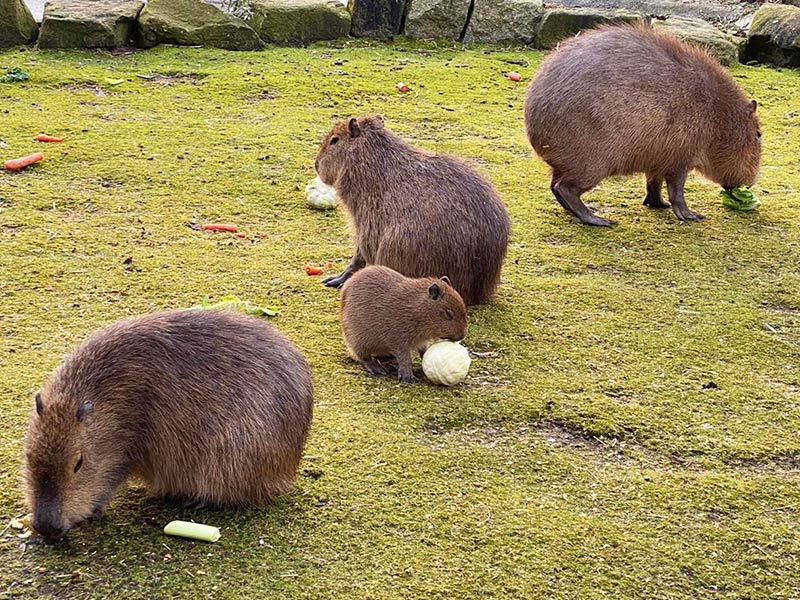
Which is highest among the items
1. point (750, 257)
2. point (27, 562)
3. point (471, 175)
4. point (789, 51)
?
point (789, 51)

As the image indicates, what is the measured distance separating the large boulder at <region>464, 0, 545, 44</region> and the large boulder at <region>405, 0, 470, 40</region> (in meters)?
0.13

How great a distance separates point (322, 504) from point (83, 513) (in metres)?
0.73

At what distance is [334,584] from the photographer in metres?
2.83

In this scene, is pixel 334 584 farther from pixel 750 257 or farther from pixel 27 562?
pixel 750 257

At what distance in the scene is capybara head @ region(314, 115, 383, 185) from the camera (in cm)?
503

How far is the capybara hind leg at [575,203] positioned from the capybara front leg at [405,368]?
2345mm

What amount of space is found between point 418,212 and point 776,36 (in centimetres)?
689

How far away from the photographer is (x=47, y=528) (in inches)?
109

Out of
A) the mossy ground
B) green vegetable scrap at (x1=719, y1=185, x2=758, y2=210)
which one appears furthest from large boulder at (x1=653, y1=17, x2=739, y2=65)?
green vegetable scrap at (x1=719, y1=185, x2=758, y2=210)

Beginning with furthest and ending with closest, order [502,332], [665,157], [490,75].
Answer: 1. [490,75]
2. [665,157]
3. [502,332]

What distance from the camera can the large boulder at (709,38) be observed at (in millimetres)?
9875

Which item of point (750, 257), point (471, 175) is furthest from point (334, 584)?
point (750, 257)

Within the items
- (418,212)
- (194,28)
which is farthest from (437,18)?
(418,212)

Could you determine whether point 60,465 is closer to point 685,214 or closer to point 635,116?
point 635,116
